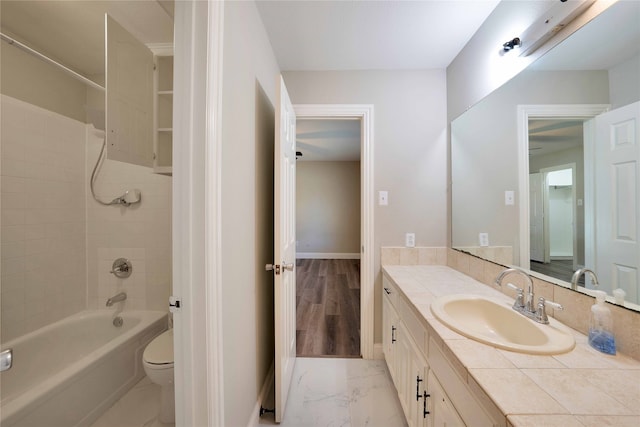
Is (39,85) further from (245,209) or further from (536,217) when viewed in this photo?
(536,217)

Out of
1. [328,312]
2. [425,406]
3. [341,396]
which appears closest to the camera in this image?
[425,406]

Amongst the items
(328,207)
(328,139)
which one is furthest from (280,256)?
(328,207)

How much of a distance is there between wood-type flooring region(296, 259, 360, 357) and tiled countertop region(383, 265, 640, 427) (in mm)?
1497

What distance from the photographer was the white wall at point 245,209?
3.23 ft

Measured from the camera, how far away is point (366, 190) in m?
→ 1.95

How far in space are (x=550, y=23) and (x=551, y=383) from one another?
4.80 ft

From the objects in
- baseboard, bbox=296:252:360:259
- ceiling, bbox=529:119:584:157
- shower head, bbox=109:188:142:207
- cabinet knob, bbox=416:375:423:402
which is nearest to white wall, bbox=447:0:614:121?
ceiling, bbox=529:119:584:157

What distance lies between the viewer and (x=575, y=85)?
3.19ft

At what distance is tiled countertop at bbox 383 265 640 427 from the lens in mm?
513

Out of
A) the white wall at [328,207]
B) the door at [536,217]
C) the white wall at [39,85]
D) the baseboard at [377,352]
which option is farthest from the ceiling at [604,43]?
the white wall at [328,207]

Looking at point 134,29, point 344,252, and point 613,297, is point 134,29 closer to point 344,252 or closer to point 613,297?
point 613,297

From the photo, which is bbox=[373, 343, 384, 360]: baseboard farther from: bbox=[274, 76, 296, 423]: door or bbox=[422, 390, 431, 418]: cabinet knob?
bbox=[422, 390, 431, 418]: cabinet knob

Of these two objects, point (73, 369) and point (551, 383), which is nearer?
point (551, 383)

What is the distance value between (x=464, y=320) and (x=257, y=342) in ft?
3.86
